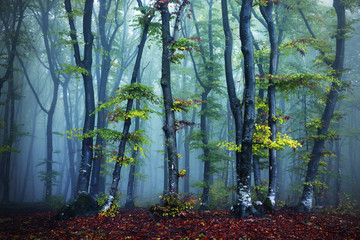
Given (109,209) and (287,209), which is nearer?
(109,209)

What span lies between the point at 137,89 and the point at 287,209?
9.61 meters

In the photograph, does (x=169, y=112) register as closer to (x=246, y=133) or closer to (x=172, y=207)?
(x=246, y=133)

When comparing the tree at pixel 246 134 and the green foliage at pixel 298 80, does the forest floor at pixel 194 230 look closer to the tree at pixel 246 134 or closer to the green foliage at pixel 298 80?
the tree at pixel 246 134

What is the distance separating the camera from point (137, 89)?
31.9 feet

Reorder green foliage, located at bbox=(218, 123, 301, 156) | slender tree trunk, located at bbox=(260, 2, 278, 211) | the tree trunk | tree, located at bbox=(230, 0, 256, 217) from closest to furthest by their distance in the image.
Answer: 1. green foliage, located at bbox=(218, 123, 301, 156)
2. tree, located at bbox=(230, 0, 256, 217)
3. the tree trunk
4. slender tree trunk, located at bbox=(260, 2, 278, 211)

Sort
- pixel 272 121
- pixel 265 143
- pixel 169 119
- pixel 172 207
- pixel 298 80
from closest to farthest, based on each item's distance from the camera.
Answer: pixel 265 143
pixel 172 207
pixel 298 80
pixel 169 119
pixel 272 121

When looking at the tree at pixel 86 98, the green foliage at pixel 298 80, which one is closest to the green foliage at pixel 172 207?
the tree at pixel 86 98

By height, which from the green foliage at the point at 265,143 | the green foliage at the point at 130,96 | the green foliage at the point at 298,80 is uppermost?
the green foliage at the point at 298,80

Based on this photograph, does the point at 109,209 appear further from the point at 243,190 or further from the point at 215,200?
the point at 215,200

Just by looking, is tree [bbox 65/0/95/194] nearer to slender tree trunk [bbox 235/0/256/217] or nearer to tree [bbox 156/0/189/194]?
tree [bbox 156/0/189/194]

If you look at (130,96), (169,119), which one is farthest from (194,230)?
(130,96)

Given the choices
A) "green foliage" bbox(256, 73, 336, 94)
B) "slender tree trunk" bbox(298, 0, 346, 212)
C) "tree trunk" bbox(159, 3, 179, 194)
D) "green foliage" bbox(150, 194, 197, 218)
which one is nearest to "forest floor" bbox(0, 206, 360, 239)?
"green foliage" bbox(150, 194, 197, 218)

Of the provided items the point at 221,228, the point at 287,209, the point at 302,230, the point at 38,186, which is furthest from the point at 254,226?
the point at 38,186

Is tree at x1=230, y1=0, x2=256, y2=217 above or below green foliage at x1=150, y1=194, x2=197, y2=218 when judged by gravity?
above
